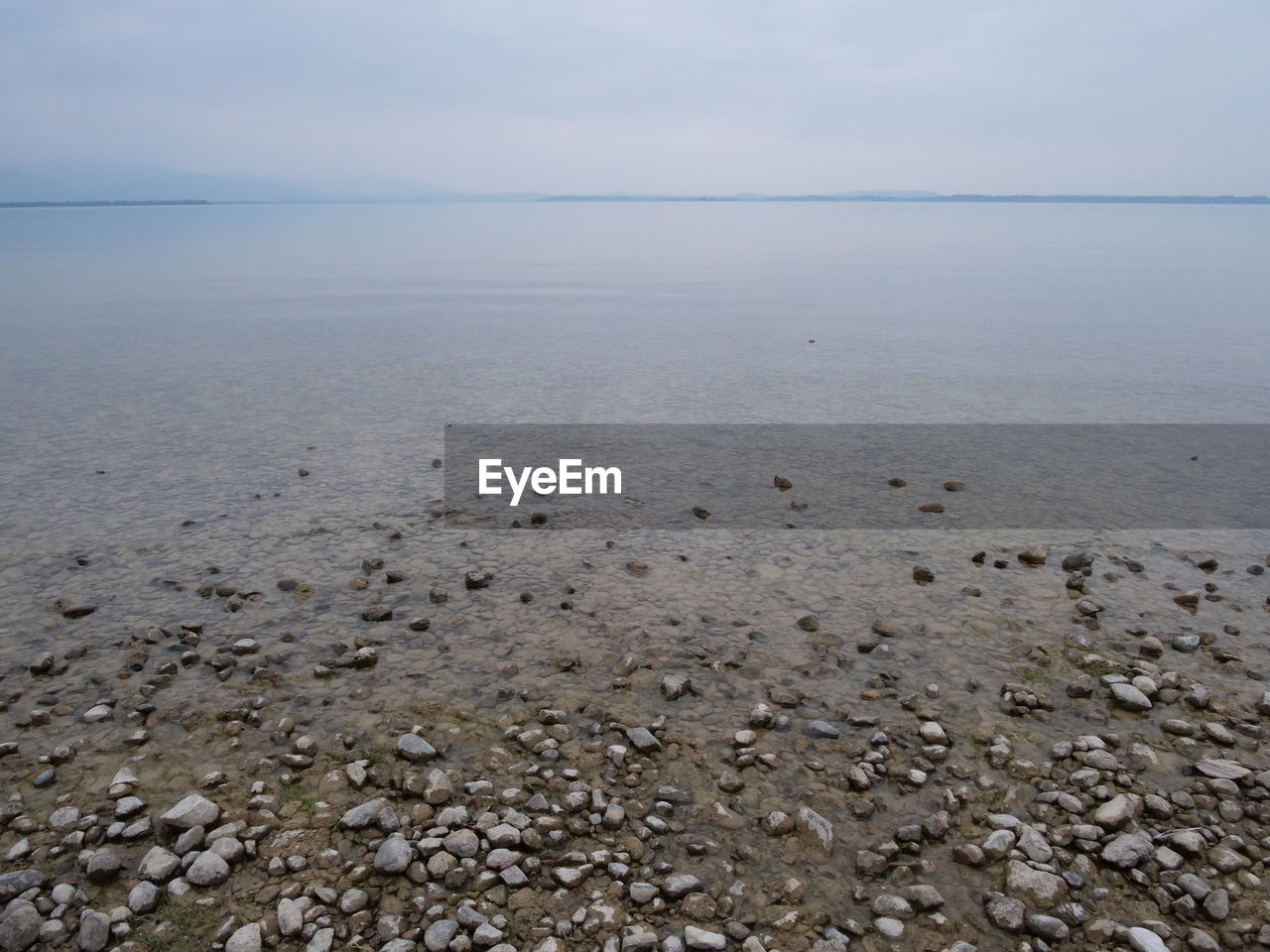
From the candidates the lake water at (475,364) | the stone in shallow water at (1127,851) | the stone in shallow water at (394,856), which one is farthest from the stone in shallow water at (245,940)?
the lake water at (475,364)

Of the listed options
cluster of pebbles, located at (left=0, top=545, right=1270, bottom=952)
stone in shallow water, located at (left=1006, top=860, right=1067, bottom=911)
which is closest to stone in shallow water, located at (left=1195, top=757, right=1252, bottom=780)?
cluster of pebbles, located at (left=0, top=545, right=1270, bottom=952)

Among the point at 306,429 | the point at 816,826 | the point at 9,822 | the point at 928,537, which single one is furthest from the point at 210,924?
the point at 306,429

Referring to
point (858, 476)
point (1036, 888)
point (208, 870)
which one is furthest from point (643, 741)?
point (858, 476)

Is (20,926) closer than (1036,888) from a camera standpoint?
Yes

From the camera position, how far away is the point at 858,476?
9.44 metres

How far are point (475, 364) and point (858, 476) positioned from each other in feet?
27.1

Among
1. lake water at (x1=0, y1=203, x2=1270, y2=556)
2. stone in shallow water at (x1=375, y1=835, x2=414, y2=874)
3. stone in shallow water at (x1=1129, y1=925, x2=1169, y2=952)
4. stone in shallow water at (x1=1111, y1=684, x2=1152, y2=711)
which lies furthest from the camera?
lake water at (x1=0, y1=203, x2=1270, y2=556)

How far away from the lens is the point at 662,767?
4.69 meters

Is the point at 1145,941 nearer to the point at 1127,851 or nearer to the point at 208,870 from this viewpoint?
the point at 1127,851

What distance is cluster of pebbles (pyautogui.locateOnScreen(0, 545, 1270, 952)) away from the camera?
369 cm

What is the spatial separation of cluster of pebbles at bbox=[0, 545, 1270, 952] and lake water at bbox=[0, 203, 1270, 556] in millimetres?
3296

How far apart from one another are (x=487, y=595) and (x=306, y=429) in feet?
18.4

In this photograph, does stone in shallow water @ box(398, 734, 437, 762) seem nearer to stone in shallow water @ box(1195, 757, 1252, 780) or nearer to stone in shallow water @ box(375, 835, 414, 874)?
stone in shallow water @ box(375, 835, 414, 874)

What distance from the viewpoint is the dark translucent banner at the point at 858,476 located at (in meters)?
8.30
